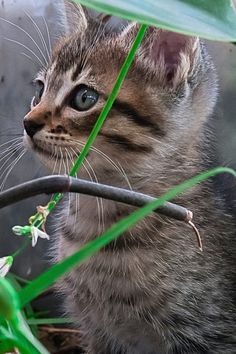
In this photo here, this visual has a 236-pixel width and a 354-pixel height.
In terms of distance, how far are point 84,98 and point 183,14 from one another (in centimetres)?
97

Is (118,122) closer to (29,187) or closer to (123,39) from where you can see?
(123,39)

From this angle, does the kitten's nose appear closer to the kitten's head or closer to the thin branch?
the kitten's head

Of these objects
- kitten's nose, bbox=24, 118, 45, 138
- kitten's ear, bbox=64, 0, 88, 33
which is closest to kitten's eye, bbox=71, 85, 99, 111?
kitten's nose, bbox=24, 118, 45, 138

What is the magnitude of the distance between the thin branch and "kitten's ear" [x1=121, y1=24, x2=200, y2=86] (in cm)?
89

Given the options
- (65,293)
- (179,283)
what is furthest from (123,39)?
(65,293)

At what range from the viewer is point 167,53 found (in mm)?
1653

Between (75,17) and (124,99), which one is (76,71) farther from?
(75,17)

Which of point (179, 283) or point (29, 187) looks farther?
point (179, 283)

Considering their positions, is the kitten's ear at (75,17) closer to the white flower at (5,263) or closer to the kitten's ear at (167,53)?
the kitten's ear at (167,53)

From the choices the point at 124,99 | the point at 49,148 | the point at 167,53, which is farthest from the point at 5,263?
the point at 167,53

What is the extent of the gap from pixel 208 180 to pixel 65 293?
51 cm

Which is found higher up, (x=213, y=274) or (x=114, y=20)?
(x=114, y=20)

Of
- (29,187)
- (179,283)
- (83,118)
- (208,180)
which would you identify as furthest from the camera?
(208,180)

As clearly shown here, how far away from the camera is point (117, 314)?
169cm
